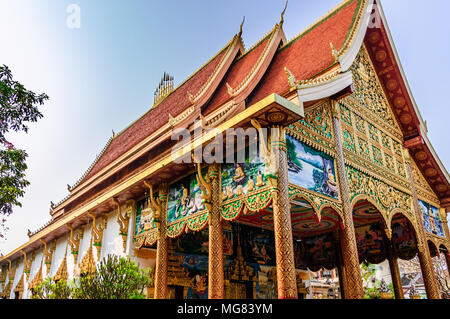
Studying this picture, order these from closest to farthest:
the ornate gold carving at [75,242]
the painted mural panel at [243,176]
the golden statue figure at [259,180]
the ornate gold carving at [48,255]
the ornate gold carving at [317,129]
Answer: the golden statue figure at [259,180] < the painted mural panel at [243,176] < the ornate gold carving at [317,129] < the ornate gold carving at [75,242] < the ornate gold carving at [48,255]

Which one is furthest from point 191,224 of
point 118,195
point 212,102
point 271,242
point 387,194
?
point 387,194

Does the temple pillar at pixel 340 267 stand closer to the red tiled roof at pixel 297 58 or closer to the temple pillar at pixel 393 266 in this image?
the temple pillar at pixel 393 266

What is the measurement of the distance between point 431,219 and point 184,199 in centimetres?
757

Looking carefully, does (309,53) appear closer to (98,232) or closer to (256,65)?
(256,65)

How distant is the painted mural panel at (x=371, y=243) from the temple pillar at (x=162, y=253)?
615 cm

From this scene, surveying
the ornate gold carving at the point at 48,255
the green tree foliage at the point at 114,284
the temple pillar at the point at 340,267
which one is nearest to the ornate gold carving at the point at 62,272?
the ornate gold carving at the point at 48,255

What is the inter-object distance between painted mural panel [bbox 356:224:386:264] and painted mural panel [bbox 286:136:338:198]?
187 inches

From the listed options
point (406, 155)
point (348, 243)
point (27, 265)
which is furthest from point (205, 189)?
point (27, 265)

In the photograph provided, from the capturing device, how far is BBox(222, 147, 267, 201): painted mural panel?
18.5 ft

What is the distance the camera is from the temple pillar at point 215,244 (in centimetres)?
575

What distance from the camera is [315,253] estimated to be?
10.7 m

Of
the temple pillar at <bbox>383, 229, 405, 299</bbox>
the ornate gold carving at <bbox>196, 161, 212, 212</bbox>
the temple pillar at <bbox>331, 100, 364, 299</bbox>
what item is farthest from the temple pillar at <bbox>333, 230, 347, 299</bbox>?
the ornate gold carving at <bbox>196, 161, 212, 212</bbox>

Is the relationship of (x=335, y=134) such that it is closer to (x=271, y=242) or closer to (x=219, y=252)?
(x=219, y=252)

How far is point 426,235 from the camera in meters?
9.48
